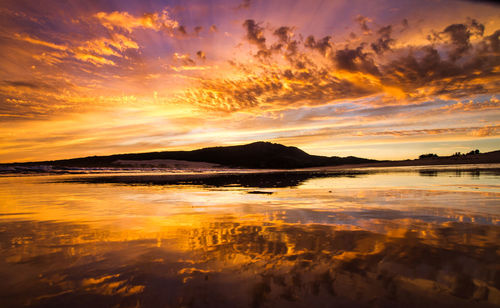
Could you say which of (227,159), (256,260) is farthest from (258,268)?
(227,159)

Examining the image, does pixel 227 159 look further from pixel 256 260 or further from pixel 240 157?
pixel 256 260

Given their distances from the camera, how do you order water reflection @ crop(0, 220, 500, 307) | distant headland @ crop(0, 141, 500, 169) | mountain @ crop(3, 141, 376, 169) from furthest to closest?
1. mountain @ crop(3, 141, 376, 169)
2. distant headland @ crop(0, 141, 500, 169)
3. water reflection @ crop(0, 220, 500, 307)

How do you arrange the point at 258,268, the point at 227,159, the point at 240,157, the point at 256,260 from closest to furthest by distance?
the point at 258,268, the point at 256,260, the point at 227,159, the point at 240,157

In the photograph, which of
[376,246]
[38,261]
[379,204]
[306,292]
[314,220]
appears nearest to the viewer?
[306,292]

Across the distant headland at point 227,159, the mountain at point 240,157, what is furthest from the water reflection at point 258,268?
Result: the mountain at point 240,157

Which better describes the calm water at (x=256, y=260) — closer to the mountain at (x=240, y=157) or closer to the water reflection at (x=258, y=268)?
the water reflection at (x=258, y=268)

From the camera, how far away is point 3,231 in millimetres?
5512

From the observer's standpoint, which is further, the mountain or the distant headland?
the mountain

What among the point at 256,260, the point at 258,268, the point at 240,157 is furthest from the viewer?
the point at 240,157

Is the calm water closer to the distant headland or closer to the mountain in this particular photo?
the distant headland

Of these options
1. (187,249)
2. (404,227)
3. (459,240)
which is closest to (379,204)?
(404,227)

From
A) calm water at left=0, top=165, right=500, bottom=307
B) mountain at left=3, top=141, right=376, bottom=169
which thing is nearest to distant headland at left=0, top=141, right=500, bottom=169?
mountain at left=3, top=141, right=376, bottom=169

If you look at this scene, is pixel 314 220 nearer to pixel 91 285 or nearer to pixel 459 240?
pixel 459 240

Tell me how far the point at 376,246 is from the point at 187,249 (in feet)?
9.60
